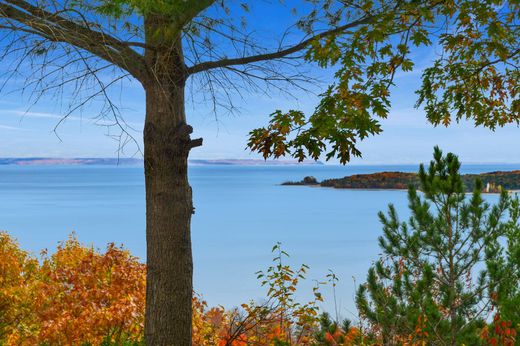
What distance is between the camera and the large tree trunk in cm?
671

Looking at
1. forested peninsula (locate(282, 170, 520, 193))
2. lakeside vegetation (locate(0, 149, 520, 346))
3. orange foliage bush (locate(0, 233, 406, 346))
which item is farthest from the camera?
forested peninsula (locate(282, 170, 520, 193))

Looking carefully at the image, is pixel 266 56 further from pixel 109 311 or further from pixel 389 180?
pixel 389 180

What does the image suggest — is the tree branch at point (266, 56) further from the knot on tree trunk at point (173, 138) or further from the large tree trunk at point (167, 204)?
the knot on tree trunk at point (173, 138)

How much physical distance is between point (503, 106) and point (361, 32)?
14.9ft

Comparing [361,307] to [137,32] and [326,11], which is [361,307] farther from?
[137,32]

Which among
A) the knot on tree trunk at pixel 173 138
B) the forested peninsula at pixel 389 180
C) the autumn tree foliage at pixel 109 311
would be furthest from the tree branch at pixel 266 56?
the forested peninsula at pixel 389 180

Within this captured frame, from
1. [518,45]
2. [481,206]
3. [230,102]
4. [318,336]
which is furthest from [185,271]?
[518,45]

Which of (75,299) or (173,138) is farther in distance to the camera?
(75,299)

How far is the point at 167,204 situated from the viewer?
668cm

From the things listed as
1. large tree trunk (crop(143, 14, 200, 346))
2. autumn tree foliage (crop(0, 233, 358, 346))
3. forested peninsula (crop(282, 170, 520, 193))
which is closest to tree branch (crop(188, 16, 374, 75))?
large tree trunk (crop(143, 14, 200, 346))

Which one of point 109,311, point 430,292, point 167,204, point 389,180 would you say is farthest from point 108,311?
point 389,180

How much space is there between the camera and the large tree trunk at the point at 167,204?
22.0ft

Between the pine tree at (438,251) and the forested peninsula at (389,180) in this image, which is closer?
the pine tree at (438,251)

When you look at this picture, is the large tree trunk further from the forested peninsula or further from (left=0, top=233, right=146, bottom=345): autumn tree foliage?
the forested peninsula
